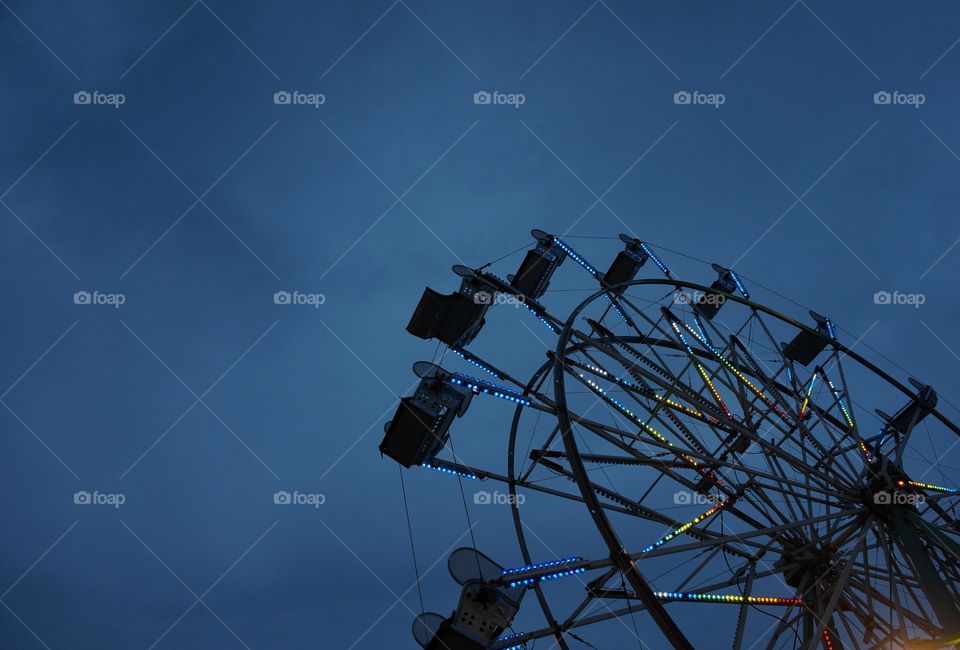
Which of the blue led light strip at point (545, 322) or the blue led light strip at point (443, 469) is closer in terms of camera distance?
the blue led light strip at point (443, 469)

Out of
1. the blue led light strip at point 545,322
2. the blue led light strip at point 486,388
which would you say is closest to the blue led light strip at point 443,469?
the blue led light strip at point 486,388

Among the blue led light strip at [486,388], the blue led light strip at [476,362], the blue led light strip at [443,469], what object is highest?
the blue led light strip at [476,362]

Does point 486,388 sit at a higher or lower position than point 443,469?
higher

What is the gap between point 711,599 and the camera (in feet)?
34.0

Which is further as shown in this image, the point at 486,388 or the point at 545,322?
the point at 545,322

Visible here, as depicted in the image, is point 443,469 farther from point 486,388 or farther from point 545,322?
point 545,322

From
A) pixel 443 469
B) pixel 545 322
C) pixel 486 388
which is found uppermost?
pixel 545 322

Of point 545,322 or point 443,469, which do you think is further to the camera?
point 545,322

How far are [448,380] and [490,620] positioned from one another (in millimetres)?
4704

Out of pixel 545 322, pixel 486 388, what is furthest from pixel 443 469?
pixel 545 322

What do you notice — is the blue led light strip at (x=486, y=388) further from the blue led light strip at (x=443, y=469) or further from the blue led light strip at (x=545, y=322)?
the blue led light strip at (x=545, y=322)

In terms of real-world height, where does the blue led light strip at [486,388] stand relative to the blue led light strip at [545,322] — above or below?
below

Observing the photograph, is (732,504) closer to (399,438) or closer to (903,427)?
(903,427)

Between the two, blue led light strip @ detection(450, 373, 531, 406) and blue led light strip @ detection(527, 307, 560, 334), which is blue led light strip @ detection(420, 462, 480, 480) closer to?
blue led light strip @ detection(450, 373, 531, 406)
